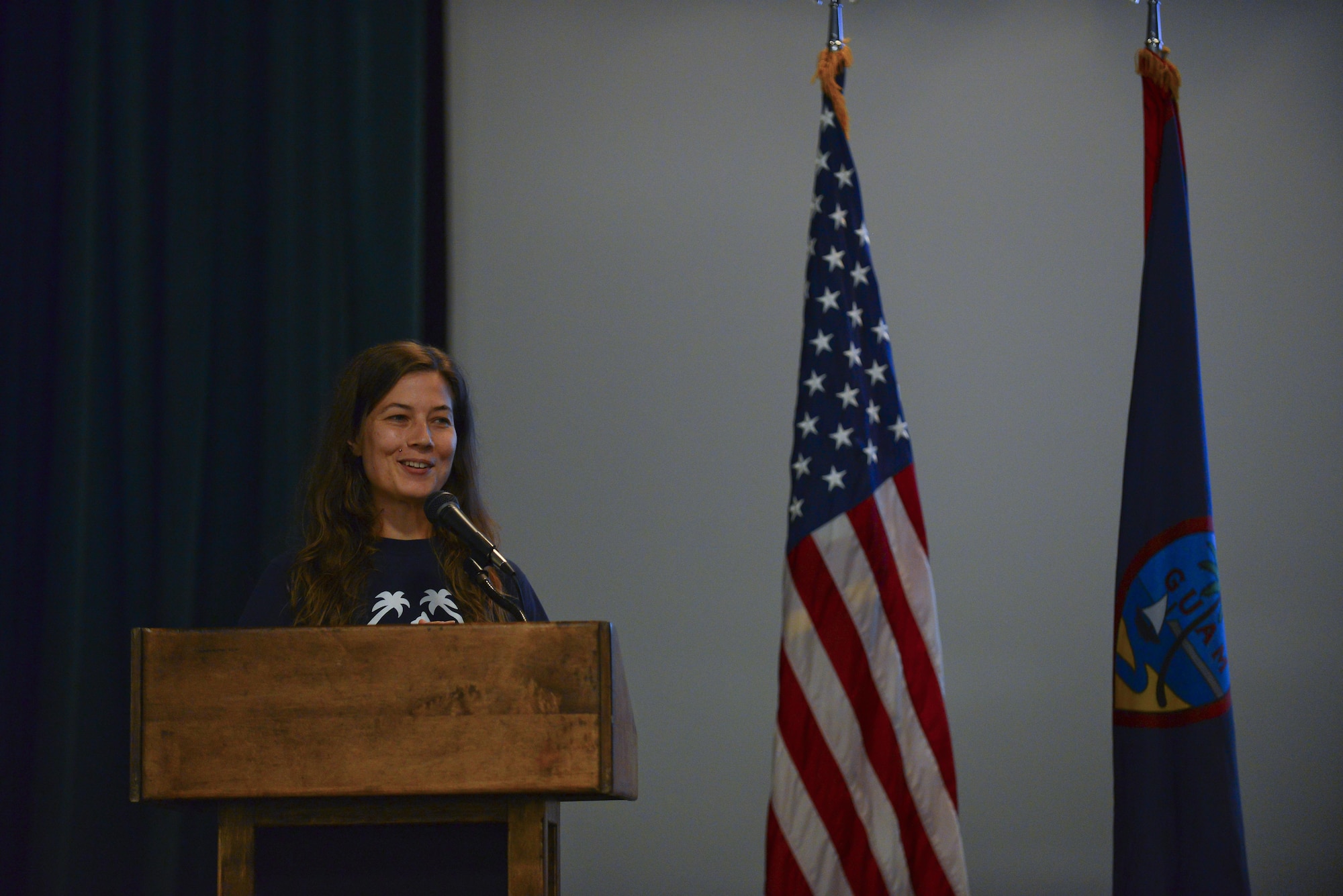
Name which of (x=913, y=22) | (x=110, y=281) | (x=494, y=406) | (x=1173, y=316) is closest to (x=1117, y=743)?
(x=1173, y=316)

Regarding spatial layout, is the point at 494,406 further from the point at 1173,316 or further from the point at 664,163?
the point at 1173,316

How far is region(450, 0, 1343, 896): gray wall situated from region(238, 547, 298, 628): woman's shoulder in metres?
1.22

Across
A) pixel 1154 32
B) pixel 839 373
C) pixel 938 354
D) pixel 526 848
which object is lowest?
pixel 526 848

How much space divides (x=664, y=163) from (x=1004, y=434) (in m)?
1.18

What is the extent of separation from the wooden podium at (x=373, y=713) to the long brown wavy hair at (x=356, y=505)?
21.2 inches

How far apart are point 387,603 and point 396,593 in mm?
28

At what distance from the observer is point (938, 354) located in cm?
350

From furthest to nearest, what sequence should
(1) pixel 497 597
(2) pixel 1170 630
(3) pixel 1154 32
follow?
(3) pixel 1154 32 → (2) pixel 1170 630 → (1) pixel 497 597

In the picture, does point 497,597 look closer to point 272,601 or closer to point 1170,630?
point 272,601

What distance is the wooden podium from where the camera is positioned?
150cm

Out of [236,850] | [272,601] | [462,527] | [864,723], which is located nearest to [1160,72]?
[864,723]

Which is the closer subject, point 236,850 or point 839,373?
point 236,850

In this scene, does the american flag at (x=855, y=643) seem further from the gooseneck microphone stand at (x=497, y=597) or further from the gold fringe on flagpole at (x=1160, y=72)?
the gooseneck microphone stand at (x=497, y=597)

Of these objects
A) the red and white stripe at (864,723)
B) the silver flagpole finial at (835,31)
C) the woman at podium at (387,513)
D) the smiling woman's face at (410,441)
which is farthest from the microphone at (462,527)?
the silver flagpole finial at (835,31)
